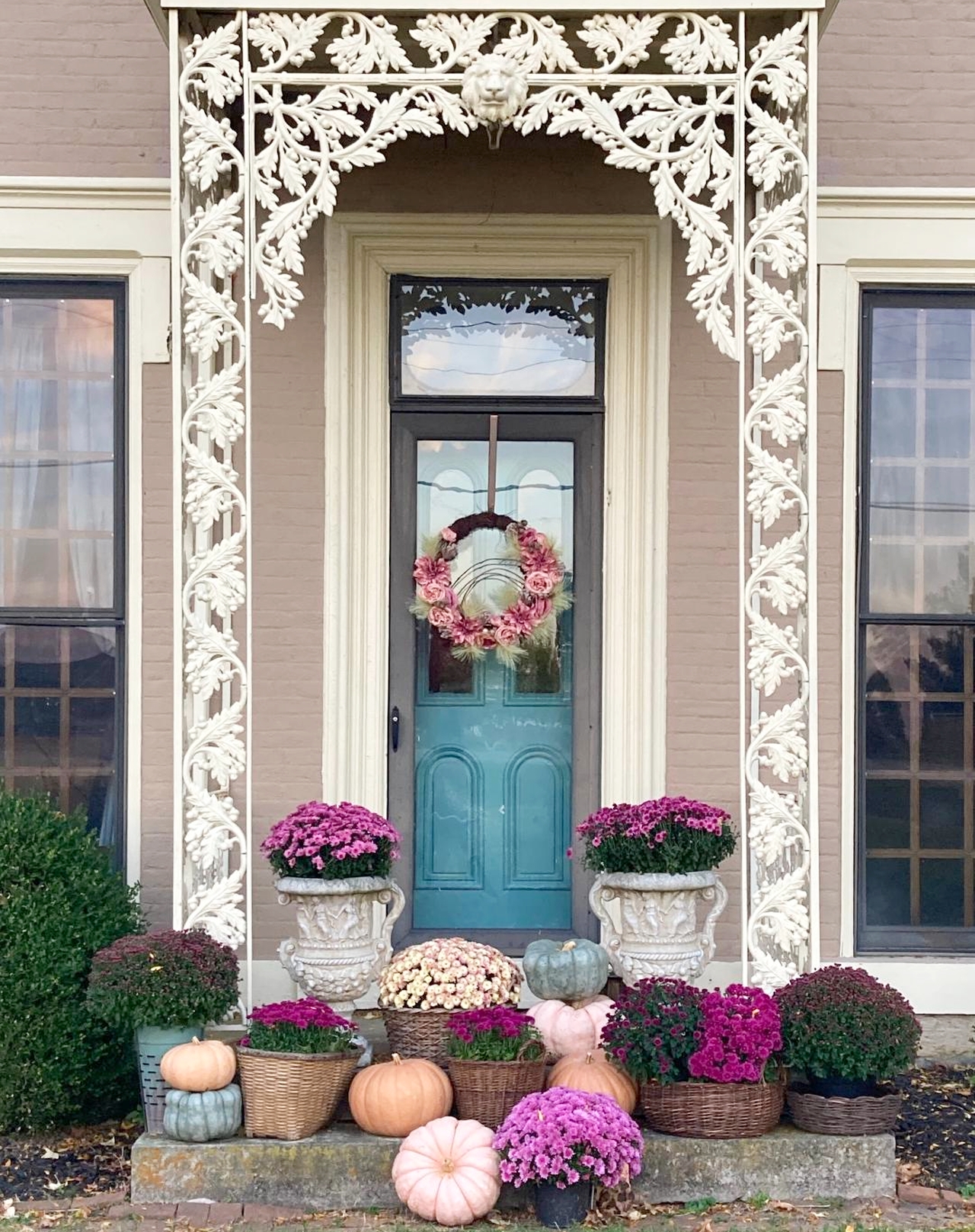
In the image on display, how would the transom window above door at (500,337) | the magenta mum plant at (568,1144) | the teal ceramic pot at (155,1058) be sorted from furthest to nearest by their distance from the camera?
the transom window above door at (500,337) → the teal ceramic pot at (155,1058) → the magenta mum plant at (568,1144)

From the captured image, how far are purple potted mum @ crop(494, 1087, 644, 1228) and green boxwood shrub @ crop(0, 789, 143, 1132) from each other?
155 centimetres

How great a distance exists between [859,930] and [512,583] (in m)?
2.09

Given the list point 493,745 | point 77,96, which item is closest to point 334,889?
point 493,745

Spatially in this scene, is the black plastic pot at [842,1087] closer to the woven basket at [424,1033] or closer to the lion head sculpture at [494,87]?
the woven basket at [424,1033]

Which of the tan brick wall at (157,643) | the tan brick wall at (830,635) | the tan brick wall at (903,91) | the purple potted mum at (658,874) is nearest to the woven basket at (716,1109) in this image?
the purple potted mum at (658,874)

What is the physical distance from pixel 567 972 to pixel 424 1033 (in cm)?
55

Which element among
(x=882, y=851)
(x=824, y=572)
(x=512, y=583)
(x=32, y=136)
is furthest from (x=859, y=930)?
(x=32, y=136)

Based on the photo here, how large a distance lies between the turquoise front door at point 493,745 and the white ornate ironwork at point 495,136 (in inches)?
54.1

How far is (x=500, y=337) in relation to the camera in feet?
20.5

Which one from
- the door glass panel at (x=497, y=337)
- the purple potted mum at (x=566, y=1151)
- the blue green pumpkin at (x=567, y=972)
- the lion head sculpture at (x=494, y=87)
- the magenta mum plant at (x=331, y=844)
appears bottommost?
the purple potted mum at (x=566, y=1151)

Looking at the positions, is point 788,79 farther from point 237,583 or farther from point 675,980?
point 675,980

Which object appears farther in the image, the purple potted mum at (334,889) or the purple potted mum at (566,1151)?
the purple potted mum at (334,889)

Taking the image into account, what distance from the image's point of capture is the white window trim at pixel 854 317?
19.7 feet

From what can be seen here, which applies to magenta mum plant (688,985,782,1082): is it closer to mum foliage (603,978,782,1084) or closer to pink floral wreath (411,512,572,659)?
mum foliage (603,978,782,1084)
